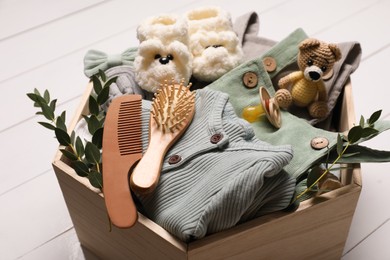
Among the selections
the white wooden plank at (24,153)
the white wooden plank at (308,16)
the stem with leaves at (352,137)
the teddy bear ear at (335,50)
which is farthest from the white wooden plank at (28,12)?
the stem with leaves at (352,137)

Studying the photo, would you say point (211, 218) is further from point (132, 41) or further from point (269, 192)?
point (132, 41)

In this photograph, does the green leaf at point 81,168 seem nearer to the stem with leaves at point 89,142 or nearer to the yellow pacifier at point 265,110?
the stem with leaves at point 89,142

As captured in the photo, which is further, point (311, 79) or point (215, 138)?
point (311, 79)

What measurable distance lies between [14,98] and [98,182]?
54cm

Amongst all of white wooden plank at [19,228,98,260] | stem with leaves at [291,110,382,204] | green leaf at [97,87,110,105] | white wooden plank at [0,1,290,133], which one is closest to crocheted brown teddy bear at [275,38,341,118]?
stem with leaves at [291,110,382,204]

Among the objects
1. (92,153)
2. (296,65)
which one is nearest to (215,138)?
(92,153)

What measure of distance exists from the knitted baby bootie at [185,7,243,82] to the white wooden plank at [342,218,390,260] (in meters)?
0.35

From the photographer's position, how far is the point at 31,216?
1.03m

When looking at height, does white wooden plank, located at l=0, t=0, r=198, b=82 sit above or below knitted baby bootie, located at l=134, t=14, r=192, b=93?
below

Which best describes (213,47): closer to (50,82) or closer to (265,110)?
(265,110)

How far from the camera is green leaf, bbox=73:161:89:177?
796mm

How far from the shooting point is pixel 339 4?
4.84 ft

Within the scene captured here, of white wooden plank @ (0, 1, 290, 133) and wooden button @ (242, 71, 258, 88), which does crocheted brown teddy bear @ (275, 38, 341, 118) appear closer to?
wooden button @ (242, 71, 258, 88)

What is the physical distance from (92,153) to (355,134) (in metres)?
0.34
